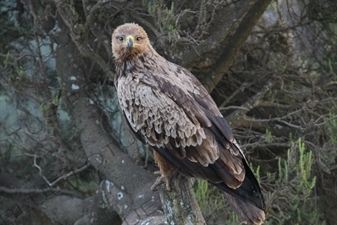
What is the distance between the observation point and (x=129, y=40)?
4.75m

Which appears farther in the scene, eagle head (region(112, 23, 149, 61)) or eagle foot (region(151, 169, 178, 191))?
eagle head (region(112, 23, 149, 61))

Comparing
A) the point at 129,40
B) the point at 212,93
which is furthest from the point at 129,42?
the point at 212,93

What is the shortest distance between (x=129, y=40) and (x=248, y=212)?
1.46m

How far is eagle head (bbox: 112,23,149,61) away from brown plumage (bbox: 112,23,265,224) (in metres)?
0.05

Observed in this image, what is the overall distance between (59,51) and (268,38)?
2063 mm

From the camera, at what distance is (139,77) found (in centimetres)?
462

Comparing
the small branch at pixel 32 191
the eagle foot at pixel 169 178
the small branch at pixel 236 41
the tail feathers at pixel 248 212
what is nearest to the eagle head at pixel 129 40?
the eagle foot at pixel 169 178

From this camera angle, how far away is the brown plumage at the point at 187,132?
170 inches

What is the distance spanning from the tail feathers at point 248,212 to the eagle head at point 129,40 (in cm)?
127

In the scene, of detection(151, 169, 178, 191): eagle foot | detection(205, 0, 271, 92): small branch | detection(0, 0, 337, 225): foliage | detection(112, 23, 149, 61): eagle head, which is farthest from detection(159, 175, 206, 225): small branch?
detection(205, 0, 271, 92): small branch

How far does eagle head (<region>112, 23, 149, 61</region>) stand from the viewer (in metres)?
4.77

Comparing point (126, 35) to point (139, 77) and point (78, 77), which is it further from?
point (78, 77)

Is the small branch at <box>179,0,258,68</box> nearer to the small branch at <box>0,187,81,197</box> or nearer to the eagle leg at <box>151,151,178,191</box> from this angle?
the eagle leg at <box>151,151,178,191</box>

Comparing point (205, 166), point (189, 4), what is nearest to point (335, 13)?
point (189, 4)
